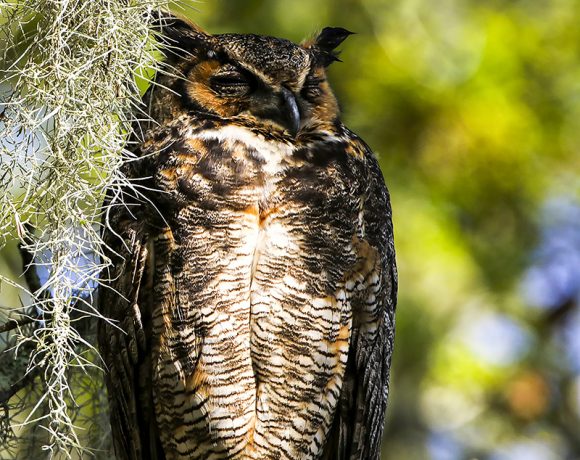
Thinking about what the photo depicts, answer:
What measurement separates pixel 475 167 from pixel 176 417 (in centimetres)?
303

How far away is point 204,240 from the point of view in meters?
2.48

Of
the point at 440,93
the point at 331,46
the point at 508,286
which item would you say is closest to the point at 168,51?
the point at 331,46

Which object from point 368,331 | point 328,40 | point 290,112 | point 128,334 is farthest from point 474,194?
point 128,334

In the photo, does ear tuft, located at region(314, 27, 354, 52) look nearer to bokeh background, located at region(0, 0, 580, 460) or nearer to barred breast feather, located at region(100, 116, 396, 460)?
barred breast feather, located at region(100, 116, 396, 460)

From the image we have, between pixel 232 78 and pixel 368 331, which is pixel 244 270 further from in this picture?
pixel 232 78

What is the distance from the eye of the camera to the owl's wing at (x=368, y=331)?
8.66ft

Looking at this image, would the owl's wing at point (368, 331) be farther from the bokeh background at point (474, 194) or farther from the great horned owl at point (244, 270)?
the bokeh background at point (474, 194)

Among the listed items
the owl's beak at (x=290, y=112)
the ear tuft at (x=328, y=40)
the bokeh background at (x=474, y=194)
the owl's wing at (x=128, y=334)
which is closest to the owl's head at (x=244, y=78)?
the owl's beak at (x=290, y=112)

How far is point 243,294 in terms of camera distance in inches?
Result: 98.1

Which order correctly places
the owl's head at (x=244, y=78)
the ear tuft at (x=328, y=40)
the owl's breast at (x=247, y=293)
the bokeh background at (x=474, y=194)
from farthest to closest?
the bokeh background at (x=474, y=194) → the ear tuft at (x=328, y=40) → the owl's head at (x=244, y=78) → the owl's breast at (x=247, y=293)

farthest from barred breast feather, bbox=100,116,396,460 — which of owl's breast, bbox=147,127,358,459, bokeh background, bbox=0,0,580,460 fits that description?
bokeh background, bbox=0,0,580,460

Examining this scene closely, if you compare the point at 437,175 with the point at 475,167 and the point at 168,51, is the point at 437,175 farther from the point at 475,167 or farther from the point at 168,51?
the point at 168,51

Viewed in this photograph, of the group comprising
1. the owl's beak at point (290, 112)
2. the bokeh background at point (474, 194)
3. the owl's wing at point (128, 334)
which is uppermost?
the bokeh background at point (474, 194)

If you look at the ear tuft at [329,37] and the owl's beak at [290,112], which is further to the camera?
the ear tuft at [329,37]
